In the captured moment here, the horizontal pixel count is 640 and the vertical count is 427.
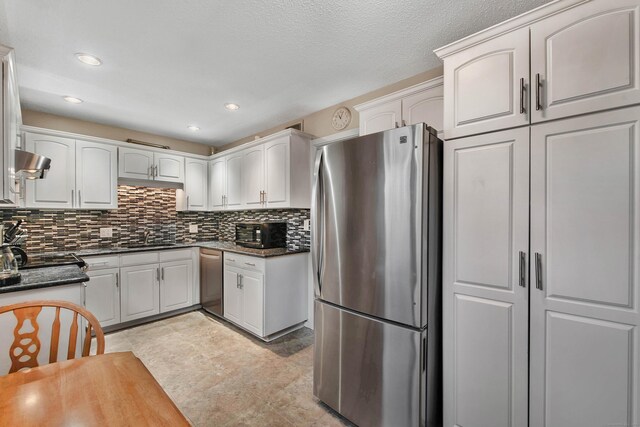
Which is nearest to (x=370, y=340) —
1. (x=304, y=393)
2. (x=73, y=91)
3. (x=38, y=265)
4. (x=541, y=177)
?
(x=304, y=393)

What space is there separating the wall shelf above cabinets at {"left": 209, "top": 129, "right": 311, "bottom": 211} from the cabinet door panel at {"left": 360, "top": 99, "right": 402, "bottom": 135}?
985 mm

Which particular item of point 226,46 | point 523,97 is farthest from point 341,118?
point 523,97

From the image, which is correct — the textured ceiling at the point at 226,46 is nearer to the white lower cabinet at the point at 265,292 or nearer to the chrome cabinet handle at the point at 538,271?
the chrome cabinet handle at the point at 538,271

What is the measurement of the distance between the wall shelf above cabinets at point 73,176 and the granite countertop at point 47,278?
129cm

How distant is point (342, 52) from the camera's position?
196 cm

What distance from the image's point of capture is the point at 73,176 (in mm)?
3105

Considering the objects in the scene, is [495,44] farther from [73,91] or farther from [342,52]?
[73,91]

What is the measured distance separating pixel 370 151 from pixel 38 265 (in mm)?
2654

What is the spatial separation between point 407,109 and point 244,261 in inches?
89.3

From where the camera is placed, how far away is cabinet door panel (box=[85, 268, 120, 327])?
2.98 metres

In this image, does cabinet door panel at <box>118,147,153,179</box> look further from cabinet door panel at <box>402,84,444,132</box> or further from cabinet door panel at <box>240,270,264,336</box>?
cabinet door panel at <box>402,84,444,132</box>

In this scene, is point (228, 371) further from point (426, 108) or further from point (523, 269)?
point (426, 108)

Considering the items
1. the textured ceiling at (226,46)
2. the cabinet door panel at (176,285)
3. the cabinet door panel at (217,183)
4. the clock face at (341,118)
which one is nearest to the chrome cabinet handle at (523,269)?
the textured ceiling at (226,46)

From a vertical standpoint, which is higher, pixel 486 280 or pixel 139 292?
pixel 486 280
